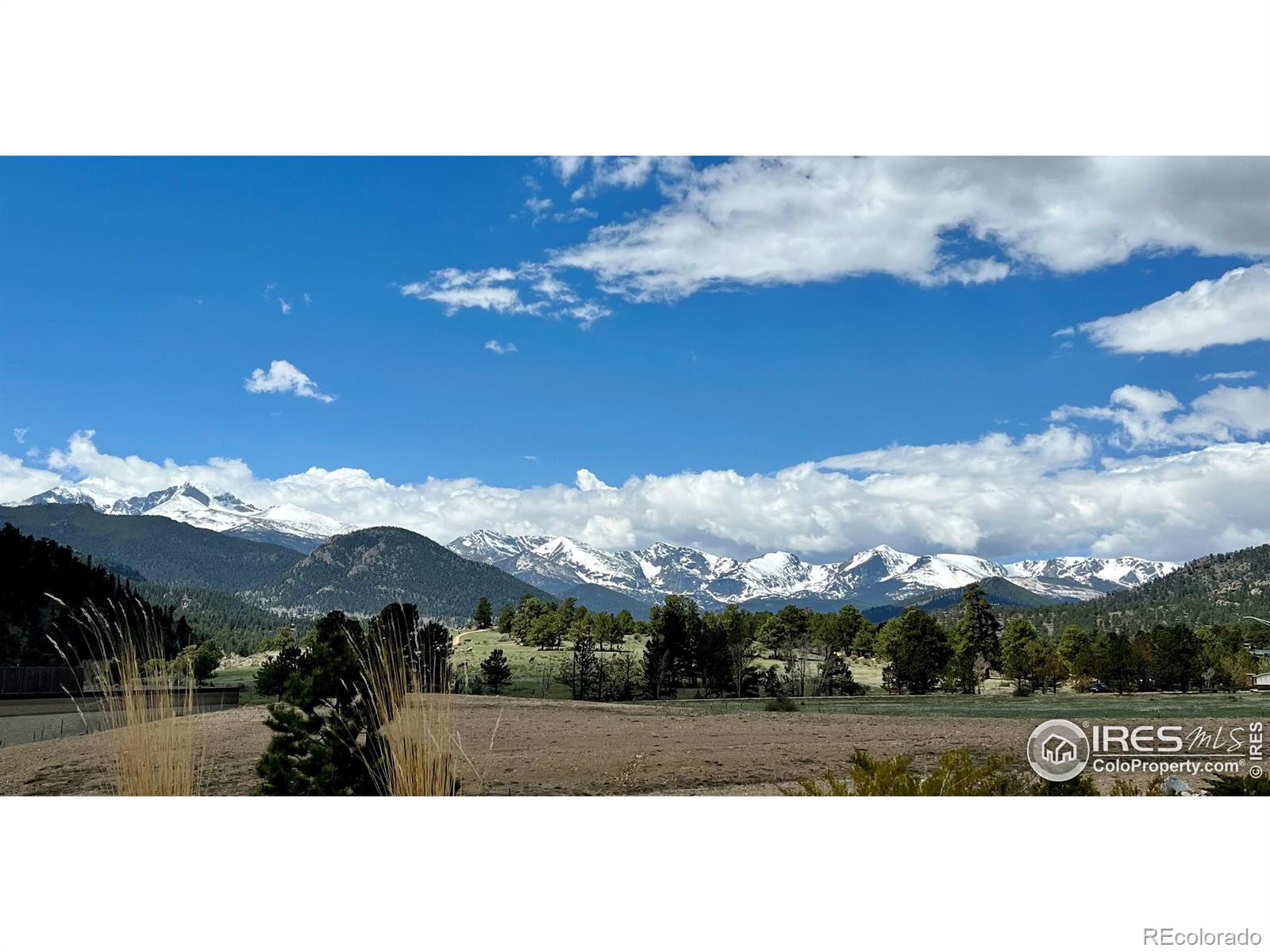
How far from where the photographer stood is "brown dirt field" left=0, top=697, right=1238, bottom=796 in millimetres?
8469

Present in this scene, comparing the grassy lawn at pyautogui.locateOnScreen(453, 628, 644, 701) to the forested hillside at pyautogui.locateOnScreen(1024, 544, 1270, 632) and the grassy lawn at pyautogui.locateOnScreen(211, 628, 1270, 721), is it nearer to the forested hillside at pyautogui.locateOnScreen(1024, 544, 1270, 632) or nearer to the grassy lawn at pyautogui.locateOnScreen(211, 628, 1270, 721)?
the grassy lawn at pyautogui.locateOnScreen(211, 628, 1270, 721)

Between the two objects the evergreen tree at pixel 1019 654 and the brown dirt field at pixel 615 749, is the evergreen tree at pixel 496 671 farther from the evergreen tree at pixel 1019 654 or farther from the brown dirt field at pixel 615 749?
the evergreen tree at pixel 1019 654

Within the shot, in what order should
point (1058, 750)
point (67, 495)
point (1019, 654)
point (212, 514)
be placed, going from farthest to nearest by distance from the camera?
1. point (212, 514)
2. point (67, 495)
3. point (1019, 654)
4. point (1058, 750)

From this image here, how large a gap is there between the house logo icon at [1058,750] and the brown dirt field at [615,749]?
2.06 ft

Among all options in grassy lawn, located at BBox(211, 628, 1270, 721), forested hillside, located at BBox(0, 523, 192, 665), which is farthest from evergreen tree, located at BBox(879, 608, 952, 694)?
forested hillside, located at BBox(0, 523, 192, 665)

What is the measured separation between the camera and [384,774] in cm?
584

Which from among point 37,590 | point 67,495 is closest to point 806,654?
point 37,590

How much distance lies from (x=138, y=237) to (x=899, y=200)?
24.2 ft

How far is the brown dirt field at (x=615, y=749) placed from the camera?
27.8ft

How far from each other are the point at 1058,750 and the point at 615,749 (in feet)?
16.9

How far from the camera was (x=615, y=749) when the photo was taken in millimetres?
11078

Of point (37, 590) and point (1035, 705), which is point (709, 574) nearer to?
point (1035, 705)

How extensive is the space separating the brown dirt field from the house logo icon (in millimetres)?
629
